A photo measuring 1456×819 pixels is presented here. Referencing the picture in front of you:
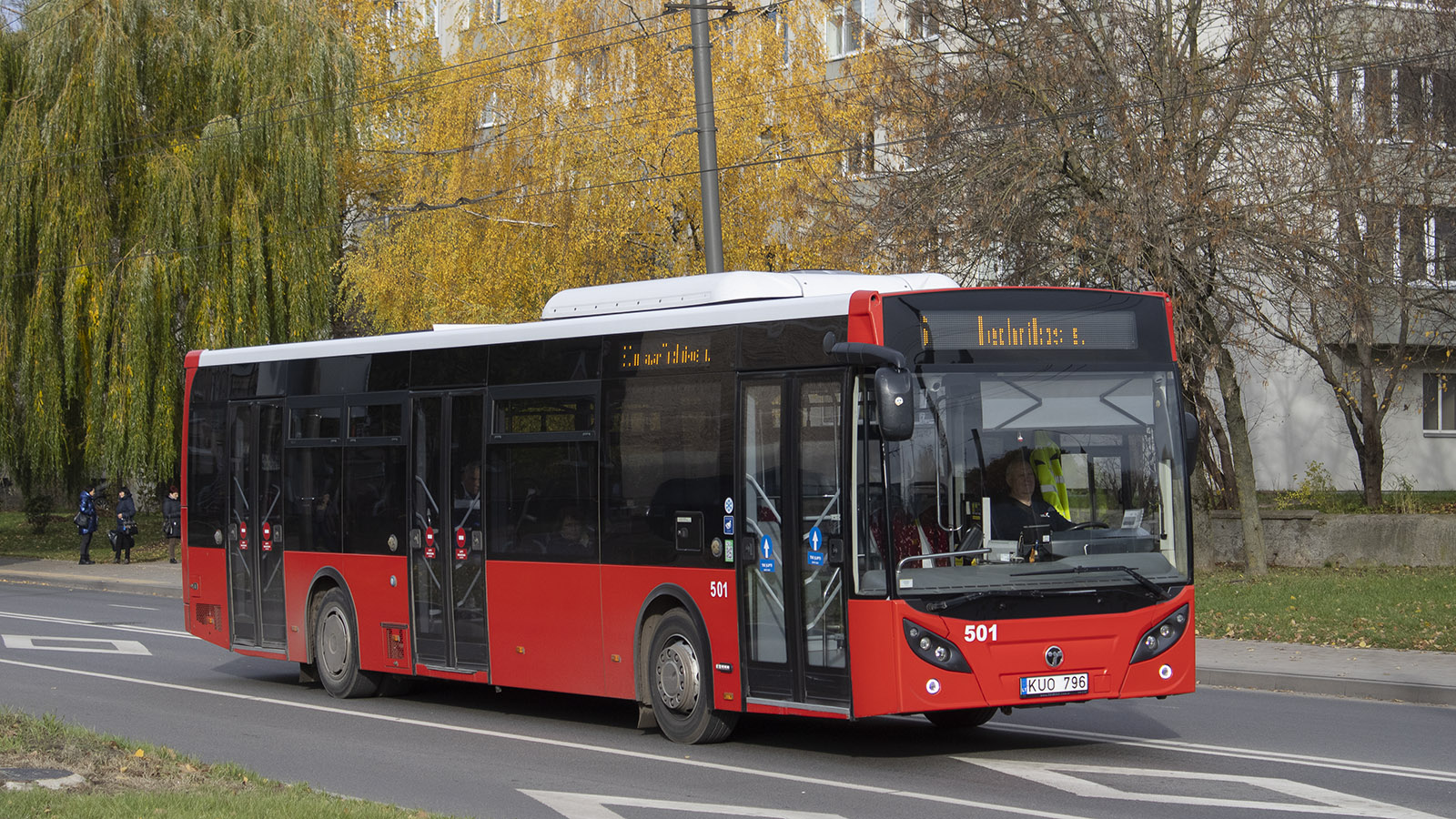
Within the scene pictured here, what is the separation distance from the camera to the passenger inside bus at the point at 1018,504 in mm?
10070

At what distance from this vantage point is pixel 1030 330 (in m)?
10.5

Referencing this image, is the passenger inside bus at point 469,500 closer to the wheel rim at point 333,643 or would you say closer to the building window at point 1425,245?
the wheel rim at point 333,643

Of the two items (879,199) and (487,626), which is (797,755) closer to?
(487,626)

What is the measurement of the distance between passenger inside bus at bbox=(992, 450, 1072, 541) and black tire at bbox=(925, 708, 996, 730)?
7.15 ft

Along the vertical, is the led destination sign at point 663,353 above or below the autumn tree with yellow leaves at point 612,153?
below

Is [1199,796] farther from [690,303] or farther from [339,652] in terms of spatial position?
[339,652]

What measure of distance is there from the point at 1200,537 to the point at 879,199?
298 inches

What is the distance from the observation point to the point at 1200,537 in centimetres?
2570

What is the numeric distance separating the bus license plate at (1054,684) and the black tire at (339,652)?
6743mm

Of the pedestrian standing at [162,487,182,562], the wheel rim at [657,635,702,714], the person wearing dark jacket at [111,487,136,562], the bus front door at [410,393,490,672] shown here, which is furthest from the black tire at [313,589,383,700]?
the person wearing dark jacket at [111,487,136,562]

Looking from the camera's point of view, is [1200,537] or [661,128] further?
Answer: [661,128]

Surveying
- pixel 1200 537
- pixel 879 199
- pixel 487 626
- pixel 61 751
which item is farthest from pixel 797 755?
pixel 1200 537

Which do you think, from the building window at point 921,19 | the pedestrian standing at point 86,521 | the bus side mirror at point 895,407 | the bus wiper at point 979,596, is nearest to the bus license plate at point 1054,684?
the bus wiper at point 979,596

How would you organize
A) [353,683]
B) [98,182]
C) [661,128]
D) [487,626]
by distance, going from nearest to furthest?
[487,626]
[353,683]
[661,128]
[98,182]
